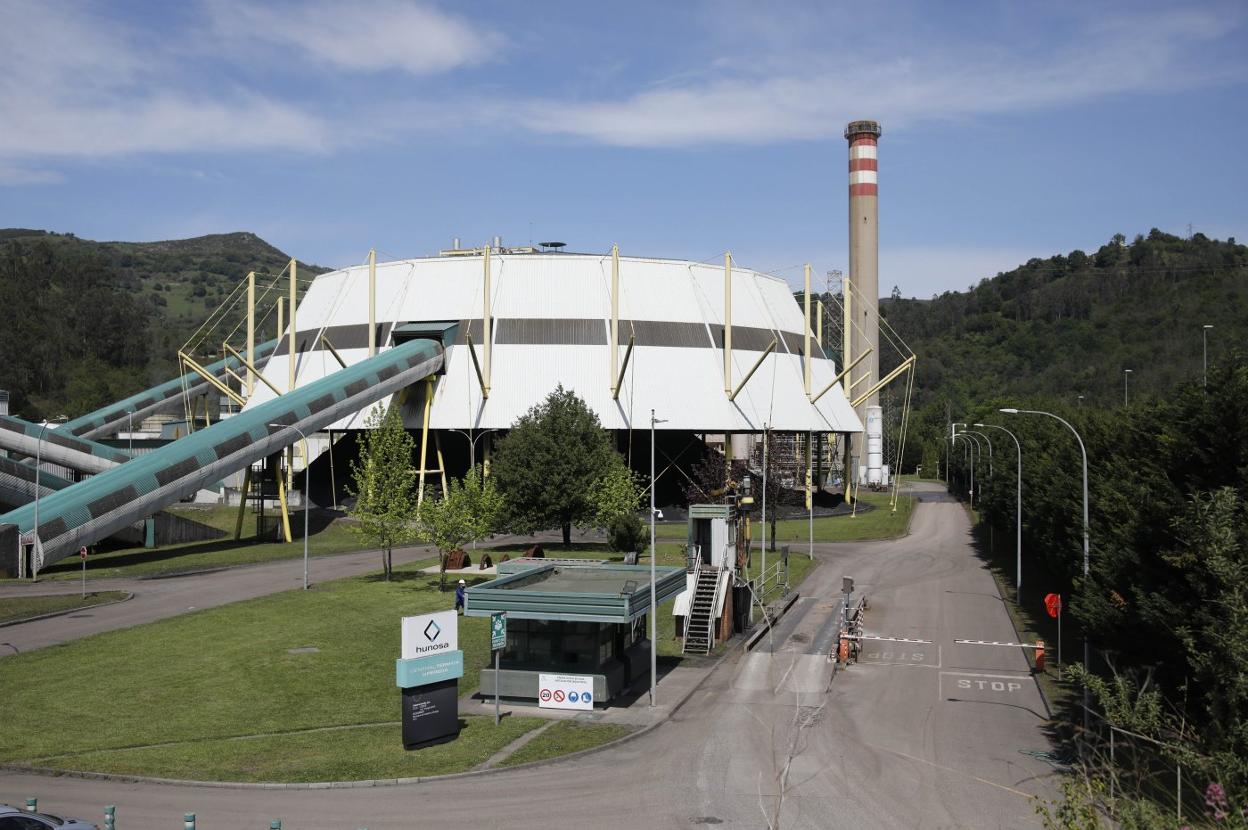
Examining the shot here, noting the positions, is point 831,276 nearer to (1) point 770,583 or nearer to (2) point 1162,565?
(1) point 770,583

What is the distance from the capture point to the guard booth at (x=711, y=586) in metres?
35.5

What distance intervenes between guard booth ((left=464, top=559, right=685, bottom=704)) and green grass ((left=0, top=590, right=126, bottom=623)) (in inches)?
785

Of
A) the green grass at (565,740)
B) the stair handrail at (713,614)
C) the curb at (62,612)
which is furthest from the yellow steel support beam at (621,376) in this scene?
the green grass at (565,740)

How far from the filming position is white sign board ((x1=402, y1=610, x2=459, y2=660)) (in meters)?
23.8

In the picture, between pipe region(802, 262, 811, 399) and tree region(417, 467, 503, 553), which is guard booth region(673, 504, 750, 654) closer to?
tree region(417, 467, 503, 553)

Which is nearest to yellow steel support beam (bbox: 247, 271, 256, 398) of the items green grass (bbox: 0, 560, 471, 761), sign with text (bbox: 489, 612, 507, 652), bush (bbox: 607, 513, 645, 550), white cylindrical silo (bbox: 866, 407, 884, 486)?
bush (bbox: 607, 513, 645, 550)

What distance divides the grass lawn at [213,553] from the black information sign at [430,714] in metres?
26.3

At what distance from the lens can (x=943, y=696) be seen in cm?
2925

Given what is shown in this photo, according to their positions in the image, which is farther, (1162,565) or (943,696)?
(943,696)

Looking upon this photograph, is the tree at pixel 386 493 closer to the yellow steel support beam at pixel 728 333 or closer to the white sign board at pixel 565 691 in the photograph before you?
the white sign board at pixel 565 691

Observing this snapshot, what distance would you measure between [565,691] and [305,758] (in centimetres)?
685

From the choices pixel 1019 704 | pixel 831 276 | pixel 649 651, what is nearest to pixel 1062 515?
pixel 1019 704

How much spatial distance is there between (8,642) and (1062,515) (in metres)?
35.6

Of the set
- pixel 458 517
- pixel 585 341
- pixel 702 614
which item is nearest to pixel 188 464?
pixel 458 517
